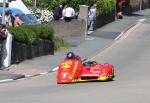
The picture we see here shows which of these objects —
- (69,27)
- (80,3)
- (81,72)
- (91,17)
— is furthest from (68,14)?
(81,72)

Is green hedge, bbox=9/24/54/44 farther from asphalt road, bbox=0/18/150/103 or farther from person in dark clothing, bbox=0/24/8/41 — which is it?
asphalt road, bbox=0/18/150/103

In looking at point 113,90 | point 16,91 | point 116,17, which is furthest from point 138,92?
point 116,17

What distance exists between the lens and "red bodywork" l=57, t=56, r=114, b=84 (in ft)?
66.0

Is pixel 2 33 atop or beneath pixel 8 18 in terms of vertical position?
beneath

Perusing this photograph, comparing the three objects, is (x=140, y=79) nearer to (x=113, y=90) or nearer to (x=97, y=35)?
(x=113, y=90)

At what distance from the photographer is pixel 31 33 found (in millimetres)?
28391

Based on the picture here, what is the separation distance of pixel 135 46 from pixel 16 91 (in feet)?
63.9

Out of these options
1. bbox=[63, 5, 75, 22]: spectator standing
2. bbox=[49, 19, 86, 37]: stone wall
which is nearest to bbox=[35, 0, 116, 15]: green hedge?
bbox=[49, 19, 86, 37]: stone wall

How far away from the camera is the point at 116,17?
57.9 meters

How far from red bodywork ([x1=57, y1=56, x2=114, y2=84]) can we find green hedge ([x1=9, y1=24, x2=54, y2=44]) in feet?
22.4

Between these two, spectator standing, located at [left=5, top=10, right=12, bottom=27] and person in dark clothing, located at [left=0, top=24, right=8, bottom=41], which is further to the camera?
spectator standing, located at [left=5, top=10, right=12, bottom=27]

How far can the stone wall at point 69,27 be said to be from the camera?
39188mm

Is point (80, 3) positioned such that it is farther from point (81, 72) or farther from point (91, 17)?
point (81, 72)

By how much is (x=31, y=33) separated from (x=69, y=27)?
1141 cm
